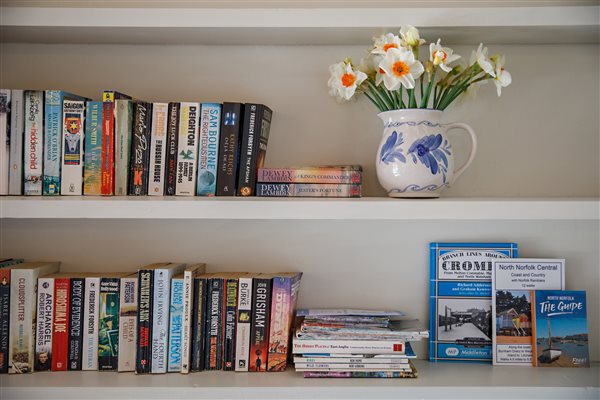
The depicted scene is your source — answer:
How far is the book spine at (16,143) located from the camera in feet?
3.81

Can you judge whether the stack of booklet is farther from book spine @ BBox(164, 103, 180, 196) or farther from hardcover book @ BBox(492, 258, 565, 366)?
book spine @ BBox(164, 103, 180, 196)

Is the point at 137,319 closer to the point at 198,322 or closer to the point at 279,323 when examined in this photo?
the point at 198,322

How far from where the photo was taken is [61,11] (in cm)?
114

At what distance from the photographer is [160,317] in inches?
45.6

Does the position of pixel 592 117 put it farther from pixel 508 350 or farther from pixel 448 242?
pixel 508 350

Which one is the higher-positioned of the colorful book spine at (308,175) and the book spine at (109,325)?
the colorful book spine at (308,175)

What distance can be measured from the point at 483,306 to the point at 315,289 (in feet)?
1.31

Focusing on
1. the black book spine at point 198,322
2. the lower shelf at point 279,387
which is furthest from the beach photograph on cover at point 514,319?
the black book spine at point 198,322

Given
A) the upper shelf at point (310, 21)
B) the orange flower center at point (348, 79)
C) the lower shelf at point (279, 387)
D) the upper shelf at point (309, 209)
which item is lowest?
the lower shelf at point (279, 387)

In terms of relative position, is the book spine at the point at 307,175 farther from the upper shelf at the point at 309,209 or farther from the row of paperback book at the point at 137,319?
the row of paperback book at the point at 137,319

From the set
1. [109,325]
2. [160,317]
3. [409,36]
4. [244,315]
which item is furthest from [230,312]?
[409,36]

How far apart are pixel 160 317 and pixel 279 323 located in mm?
257

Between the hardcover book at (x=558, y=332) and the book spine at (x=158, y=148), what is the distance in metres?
0.88

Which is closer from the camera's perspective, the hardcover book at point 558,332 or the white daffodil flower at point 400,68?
the white daffodil flower at point 400,68
